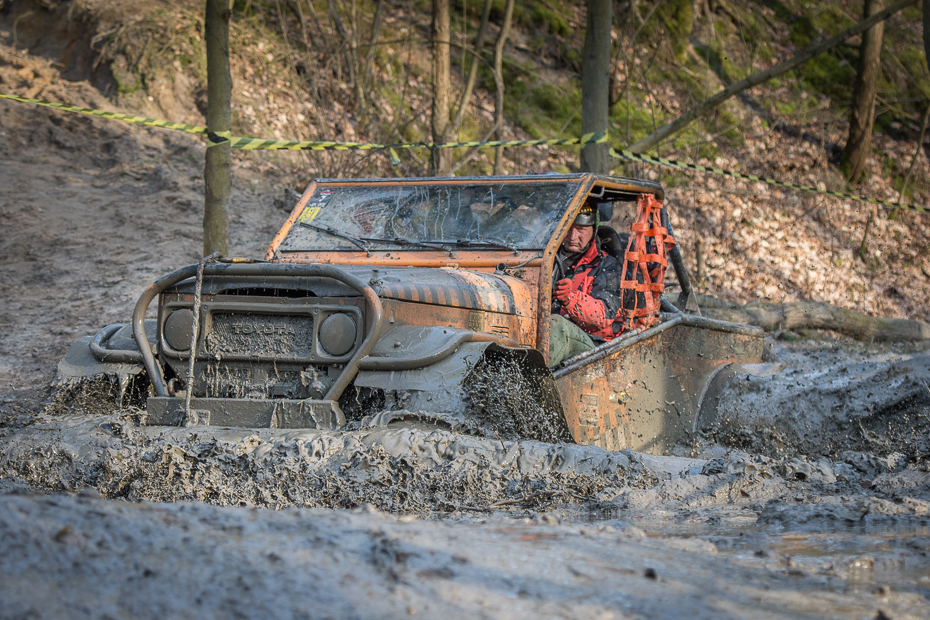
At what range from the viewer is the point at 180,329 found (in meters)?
3.83

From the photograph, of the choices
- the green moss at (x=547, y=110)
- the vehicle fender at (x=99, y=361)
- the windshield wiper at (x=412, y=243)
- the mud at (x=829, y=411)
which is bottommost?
the mud at (x=829, y=411)

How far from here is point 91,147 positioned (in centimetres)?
1026

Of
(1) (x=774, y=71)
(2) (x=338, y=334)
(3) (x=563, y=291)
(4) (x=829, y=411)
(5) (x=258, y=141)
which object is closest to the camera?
(2) (x=338, y=334)

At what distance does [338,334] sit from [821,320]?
7.62 metres

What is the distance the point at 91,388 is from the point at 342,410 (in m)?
1.31

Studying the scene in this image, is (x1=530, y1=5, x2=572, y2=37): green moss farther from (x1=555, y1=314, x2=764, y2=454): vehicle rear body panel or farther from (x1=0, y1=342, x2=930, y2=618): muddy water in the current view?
(x1=0, y1=342, x2=930, y2=618): muddy water

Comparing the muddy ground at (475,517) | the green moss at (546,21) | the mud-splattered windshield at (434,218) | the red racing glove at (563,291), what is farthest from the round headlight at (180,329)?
the green moss at (546,21)

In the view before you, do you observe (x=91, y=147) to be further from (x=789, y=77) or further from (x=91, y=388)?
(x=789, y=77)

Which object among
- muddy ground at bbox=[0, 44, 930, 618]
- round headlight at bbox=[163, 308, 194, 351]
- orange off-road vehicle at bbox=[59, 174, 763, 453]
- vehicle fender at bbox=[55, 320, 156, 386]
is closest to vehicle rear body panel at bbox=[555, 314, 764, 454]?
orange off-road vehicle at bbox=[59, 174, 763, 453]

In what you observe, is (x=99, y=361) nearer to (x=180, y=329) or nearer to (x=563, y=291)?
(x=180, y=329)

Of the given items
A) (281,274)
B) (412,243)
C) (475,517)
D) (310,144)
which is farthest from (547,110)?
(475,517)

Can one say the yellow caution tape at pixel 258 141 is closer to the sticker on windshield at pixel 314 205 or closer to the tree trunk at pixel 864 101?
the sticker on windshield at pixel 314 205

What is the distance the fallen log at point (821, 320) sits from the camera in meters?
9.16

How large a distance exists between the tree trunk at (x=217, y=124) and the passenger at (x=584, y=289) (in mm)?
3202
